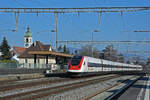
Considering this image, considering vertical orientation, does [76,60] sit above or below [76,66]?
above

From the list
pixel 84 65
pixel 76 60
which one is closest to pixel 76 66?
pixel 76 60

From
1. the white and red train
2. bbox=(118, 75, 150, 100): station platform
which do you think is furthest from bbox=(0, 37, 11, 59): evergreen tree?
bbox=(118, 75, 150, 100): station platform

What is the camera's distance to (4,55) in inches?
3679

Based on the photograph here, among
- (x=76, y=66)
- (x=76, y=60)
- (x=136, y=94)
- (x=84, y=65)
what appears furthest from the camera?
(x=84, y=65)

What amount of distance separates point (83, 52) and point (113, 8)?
5385 centimetres

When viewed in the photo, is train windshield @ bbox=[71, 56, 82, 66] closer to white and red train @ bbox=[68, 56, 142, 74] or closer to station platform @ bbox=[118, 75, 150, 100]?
white and red train @ bbox=[68, 56, 142, 74]

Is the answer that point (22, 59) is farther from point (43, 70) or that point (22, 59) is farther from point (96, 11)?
point (96, 11)

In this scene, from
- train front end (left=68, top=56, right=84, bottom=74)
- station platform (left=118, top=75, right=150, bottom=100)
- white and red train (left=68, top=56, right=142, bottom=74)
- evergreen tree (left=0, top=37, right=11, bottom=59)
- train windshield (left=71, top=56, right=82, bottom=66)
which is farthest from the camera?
evergreen tree (left=0, top=37, right=11, bottom=59)

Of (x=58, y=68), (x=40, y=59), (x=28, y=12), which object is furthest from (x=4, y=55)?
(x=28, y=12)

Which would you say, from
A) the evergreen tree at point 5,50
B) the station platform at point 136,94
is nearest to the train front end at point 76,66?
the station platform at point 136,94

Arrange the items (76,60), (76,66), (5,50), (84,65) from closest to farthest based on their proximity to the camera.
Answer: (76,66) → (76,60) → (84,65) → (5,50)

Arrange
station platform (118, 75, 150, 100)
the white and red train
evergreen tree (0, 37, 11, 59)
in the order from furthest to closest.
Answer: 1. evergreen tree (0, 37, 11, 59)
2. the white and red train
3. station platform (118, 75, 150, 100)

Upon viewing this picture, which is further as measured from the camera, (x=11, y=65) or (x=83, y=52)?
(x=83, y=52)

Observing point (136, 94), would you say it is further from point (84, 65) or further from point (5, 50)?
point (5, 50)
